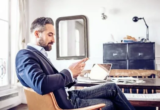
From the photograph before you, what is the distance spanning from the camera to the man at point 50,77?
49.9 inches

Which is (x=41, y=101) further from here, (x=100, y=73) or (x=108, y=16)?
(x=108, y=16)

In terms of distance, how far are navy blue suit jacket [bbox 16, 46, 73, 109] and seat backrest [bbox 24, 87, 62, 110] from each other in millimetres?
57

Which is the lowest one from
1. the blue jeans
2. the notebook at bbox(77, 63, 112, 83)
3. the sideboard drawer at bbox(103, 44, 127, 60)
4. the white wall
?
A: the blue jeans

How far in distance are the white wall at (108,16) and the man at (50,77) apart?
7.89 ft

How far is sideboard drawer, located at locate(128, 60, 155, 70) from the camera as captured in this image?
3469 millimetres

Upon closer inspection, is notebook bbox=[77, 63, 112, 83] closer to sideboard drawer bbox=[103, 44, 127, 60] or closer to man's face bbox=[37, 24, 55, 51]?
man's face bbox=[37, 24, 55, 51]

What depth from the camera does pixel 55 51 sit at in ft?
14.4

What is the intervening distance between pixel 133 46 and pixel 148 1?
43.6 inches

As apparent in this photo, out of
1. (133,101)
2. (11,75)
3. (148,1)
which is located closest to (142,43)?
(148,1)

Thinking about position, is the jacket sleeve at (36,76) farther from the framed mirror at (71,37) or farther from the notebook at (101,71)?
the framed mirror at (71,37)

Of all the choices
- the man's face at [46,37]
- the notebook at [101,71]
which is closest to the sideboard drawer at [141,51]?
the notebook at [101,71]

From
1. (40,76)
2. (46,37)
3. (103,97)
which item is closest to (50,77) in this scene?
(40,76)

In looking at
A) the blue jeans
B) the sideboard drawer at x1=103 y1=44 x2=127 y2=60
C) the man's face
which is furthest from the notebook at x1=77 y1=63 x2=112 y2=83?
the sideboard drawer at x1=103 y1=44 x2=127 y2=60

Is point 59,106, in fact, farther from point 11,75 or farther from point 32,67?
point 11,75
